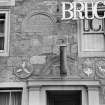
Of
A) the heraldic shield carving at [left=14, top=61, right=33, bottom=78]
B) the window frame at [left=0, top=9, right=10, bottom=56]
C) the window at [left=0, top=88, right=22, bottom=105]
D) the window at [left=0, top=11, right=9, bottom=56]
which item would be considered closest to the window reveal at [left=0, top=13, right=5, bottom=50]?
the window at [left=0, top=11, right=9, bottom=56]

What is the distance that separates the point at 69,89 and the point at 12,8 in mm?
3950

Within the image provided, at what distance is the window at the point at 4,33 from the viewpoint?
13.1 metres

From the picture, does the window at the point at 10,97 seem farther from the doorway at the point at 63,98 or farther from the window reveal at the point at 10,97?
the doorway at the point at 63,98

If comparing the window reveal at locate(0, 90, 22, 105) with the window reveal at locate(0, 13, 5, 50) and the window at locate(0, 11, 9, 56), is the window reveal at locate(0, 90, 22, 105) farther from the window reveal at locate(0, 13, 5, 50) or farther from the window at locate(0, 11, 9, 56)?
the window reveal at locate(0, 13, 5, 50)

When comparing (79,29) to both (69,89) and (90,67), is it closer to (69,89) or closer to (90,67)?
(90,67)

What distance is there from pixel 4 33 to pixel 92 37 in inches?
136

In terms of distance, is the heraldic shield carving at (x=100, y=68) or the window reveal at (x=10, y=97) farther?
the window reveal at (x=10, y=97)

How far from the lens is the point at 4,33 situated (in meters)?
13.4

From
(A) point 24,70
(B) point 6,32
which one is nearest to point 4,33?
(B) point 6,32

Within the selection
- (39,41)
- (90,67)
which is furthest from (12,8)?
(90,67)

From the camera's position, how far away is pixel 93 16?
1272 centimetres

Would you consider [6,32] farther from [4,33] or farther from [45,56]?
[45,56]

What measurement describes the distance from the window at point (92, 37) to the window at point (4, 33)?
9.25 ft

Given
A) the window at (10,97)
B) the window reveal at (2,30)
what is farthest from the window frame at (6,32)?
the window at (10,97)
